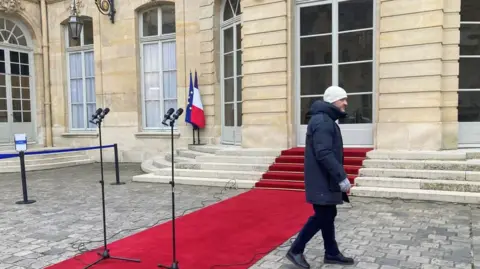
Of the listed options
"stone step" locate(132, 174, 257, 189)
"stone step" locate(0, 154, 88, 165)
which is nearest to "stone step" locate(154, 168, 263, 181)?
"stone step" locate(132, 174, 257, 189)

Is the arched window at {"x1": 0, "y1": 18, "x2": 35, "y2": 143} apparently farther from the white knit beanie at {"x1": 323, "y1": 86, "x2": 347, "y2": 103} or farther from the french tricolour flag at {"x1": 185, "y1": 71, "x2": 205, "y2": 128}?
the white knit beanie at {"x1": 323, "y1": 86, "x2": 347, "y2": 103}

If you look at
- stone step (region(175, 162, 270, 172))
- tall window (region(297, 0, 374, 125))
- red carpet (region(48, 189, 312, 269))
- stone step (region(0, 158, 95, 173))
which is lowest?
stone step (region(0, 158, 95, 173))

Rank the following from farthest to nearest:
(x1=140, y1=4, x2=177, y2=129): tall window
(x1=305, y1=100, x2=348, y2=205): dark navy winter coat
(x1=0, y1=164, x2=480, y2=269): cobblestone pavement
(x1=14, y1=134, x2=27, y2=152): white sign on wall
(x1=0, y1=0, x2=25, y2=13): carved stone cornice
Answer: (x1=0, y1=0, x2=25, y2=13): carved stone cornice, (x1=140, y1=4, x2=177, y2=129): tall window, (x1=14, y1=134, x2=27, y2=152): white sign on wall, (x1=0, y1=164, x2=480, y2=269): cobblestone pavement, (x1=305, y1=100, x2=348, y2=205): dark navy winter coat

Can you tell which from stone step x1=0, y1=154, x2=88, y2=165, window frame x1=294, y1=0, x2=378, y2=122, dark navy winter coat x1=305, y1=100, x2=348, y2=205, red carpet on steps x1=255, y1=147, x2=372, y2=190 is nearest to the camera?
dark navy winter coat x1=305, y1=100, x2=348, y2=205

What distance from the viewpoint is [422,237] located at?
14.8ft

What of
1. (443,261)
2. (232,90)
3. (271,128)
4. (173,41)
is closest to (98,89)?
(173,41)

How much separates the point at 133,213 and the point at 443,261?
13.4 ft

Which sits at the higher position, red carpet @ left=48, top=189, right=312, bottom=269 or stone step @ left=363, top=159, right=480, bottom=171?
stone step @ left=363, top=159, right=480, bottom=171

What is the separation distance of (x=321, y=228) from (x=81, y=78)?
12.3 m

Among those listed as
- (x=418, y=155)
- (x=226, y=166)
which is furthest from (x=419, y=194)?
(x=226, y=166)

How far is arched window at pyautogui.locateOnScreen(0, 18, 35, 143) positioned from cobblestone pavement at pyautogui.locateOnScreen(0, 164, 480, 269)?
628cm

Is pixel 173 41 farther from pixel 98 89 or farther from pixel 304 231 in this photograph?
pixel 304 231

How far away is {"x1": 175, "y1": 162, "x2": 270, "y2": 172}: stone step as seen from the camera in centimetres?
829

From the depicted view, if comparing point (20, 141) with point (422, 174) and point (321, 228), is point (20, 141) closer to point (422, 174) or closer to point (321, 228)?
point (321, 228)
